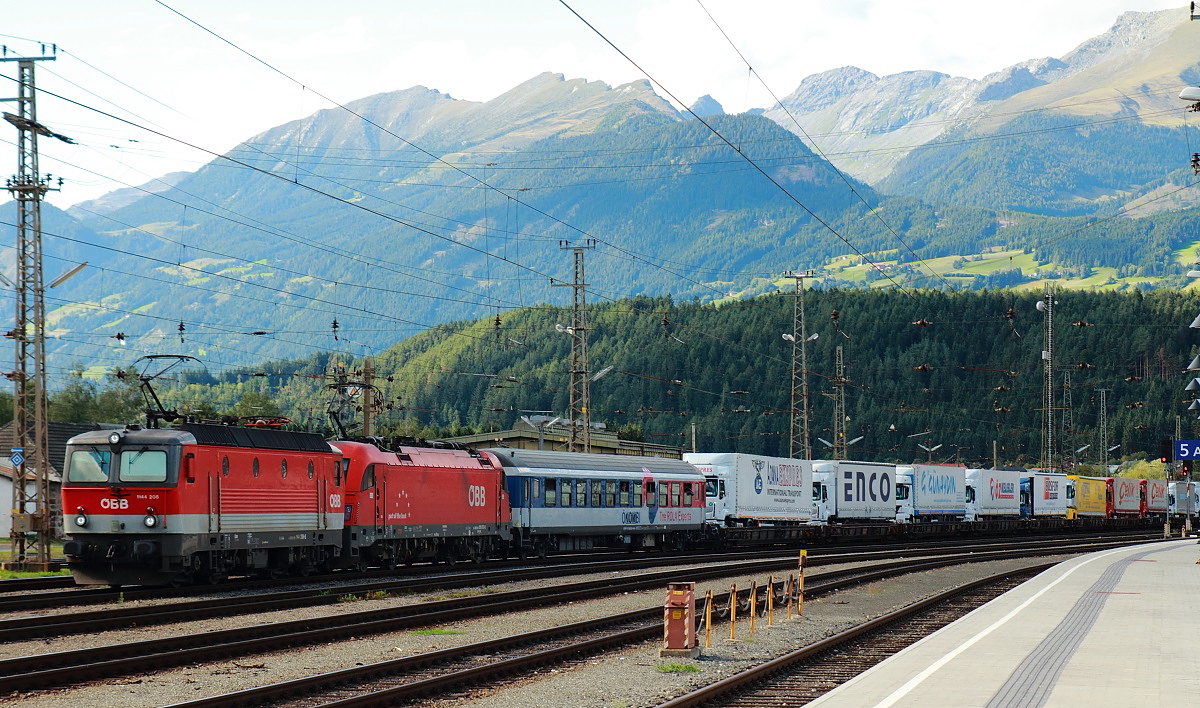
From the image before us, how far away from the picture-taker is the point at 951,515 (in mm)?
76438

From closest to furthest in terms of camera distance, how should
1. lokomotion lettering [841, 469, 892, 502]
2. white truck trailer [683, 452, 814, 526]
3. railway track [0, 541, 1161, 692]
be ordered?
railway track [0, 541, 1161, 692], white truck trailer [683, 452, 814, 526], lokomotion lettering [841, 469, 892, 502]

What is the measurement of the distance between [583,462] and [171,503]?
21.9m

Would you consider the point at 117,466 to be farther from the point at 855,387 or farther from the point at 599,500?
the point at 855,387

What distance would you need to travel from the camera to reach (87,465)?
91.2 feet

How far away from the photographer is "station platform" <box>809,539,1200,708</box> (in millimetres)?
14359

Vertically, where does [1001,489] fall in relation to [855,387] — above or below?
below

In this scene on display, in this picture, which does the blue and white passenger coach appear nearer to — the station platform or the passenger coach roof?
the passenger coach roof

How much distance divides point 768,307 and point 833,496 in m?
137

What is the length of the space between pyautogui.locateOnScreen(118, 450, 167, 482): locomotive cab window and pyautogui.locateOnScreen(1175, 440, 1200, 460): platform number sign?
41.1m

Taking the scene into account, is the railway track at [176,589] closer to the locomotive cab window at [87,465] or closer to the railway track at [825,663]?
the locomotive cab window at [87,465]

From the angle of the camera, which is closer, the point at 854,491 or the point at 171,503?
the point at 171,503

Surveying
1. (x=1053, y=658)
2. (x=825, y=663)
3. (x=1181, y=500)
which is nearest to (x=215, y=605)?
(x=825, y=663)

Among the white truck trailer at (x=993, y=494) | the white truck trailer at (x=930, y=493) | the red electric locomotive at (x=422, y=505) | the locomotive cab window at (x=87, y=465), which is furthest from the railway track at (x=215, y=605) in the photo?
the white truck trailer at (x=993, y=494)

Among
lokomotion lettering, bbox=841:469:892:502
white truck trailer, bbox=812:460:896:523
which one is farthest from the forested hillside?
lokomotion lettering, bbox=841:469:892:502
